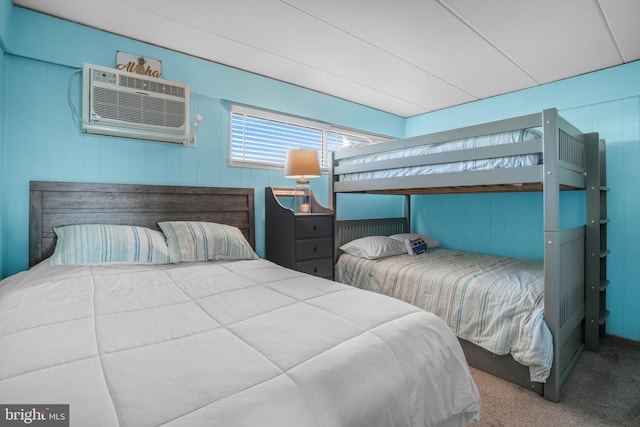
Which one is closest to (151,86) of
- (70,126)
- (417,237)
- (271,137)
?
(70,126)

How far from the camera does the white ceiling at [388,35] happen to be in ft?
6.15

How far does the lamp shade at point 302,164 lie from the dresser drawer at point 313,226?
0.40 m

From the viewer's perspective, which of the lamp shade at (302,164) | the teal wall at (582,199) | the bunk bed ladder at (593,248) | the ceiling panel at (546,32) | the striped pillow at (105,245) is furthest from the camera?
the lamp shade at (302,164)

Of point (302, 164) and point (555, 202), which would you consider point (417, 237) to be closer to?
point (302, 164)

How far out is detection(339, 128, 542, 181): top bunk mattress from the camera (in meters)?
1.92

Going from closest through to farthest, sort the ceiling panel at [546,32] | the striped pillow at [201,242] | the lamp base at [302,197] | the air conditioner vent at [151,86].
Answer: the ceiling panel at [546,32] → the striped pillow at [201,242] → the air conditioner vent at [151,86] → the lamp base at [302,197]

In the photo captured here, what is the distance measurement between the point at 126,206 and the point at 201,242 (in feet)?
2.10

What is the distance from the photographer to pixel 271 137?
3061mm

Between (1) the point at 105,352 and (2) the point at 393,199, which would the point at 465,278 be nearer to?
(2) the point at 393,199

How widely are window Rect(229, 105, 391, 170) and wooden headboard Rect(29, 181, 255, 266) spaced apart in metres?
0.37

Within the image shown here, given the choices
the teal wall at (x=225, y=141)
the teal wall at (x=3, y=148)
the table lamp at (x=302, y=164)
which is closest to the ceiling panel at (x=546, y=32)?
the teal wall at (x=225, y=141)

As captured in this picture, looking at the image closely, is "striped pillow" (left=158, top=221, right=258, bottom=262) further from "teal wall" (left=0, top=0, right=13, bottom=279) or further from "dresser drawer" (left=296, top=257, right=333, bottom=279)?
"teal wall" (left=0, top=0, right=13, bottom=279)

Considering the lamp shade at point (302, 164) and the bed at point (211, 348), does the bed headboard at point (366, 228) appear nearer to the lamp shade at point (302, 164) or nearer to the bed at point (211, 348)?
the lamp shade at point (302, 164)

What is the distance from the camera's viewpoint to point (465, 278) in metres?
2.25
